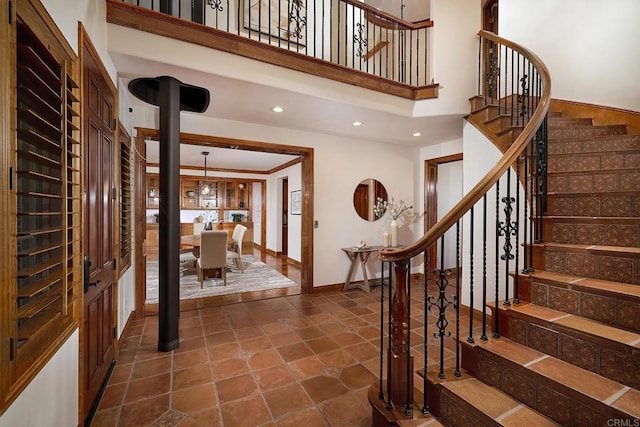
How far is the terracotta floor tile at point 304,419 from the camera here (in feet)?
5.59

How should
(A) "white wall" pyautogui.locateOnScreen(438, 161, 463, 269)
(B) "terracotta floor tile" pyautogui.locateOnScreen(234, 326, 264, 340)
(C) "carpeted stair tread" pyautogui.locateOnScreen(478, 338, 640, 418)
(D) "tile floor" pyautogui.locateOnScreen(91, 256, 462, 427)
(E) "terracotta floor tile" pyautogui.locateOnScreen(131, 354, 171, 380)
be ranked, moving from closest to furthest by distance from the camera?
(C) "carpeted stair tread" pyautogui.locateOnScreen(478, 338, 640, 418), (D) "tile floor" pyautogui.locateOnScreen(91, 256, 462, 427), (E) "terracotta floor tile" pyautogui.locateOnScreen(131, 354, 171, 380), (B) "terracotta floor tile" pyautogui.locateOnScreen(234, 326, 264, 340), (A) "white wall" pyautogui.locateOnScreen(438, 161, 463, 269)

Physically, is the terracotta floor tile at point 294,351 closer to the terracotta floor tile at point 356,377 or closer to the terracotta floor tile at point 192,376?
the terracotta floor tile at point 356,377

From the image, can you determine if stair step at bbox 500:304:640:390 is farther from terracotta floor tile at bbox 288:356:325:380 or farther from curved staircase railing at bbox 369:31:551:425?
terracotta floor tile at bbox 288:356:325:380

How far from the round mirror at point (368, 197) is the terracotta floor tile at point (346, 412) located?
3178mm

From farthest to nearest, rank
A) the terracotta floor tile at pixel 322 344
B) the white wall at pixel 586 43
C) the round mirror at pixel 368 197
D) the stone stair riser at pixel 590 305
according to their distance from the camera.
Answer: the round mirror at pixel 368 197, the white wall at pixel 586 43, the terracotta floor tile at pixel 322 344, the stone stair riser at pixel 590 305

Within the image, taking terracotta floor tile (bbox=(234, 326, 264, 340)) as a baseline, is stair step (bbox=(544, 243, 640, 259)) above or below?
above

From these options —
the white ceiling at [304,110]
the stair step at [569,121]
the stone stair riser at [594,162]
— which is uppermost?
the white ceiling at [304,110]

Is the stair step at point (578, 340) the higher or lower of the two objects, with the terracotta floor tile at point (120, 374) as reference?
higher

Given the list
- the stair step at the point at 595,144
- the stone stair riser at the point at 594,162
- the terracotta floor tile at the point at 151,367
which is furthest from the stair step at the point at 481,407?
the stair step at the point at 595,144

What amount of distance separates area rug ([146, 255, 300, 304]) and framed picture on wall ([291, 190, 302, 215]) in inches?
56.2

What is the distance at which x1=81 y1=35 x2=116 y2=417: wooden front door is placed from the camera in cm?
164

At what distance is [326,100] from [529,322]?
8.53 feet

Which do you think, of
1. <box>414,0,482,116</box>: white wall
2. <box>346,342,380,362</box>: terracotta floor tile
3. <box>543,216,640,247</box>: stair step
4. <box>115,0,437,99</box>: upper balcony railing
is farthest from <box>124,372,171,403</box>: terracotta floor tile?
<box>414,0,482,116</box>: white wall

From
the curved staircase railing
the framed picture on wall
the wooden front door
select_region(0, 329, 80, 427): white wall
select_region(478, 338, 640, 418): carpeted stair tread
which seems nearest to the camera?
select_region(0, 329, 80, 427): white wall
